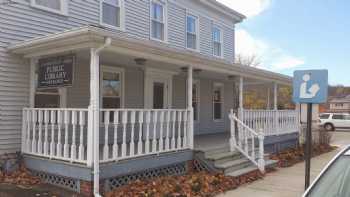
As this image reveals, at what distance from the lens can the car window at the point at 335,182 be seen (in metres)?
3.29

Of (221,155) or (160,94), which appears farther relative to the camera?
(160,94)

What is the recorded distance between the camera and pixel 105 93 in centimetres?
1108

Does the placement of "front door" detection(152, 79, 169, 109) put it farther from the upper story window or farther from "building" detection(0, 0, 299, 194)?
the upper story window

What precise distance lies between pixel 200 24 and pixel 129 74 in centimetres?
562

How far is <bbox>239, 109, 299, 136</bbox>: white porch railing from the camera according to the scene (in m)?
12.5

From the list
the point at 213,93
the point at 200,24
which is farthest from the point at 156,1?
the point at 213,93

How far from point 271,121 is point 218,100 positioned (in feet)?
12.8

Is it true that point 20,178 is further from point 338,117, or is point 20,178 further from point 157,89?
point 338,117

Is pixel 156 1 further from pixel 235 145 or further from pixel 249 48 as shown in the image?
pixel 249 48

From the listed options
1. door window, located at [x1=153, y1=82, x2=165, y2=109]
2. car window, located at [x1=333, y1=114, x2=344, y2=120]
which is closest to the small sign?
door window, located at [x1=153, y1=82, x2=165, y2=109]

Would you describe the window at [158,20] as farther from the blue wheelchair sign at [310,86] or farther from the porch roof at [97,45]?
the blue wheelchair sign at [310,86]

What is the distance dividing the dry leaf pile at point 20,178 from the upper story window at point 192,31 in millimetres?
9179

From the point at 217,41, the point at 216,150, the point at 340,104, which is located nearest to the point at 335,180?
the point at 216,150

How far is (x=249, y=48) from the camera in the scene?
48.7 meters
